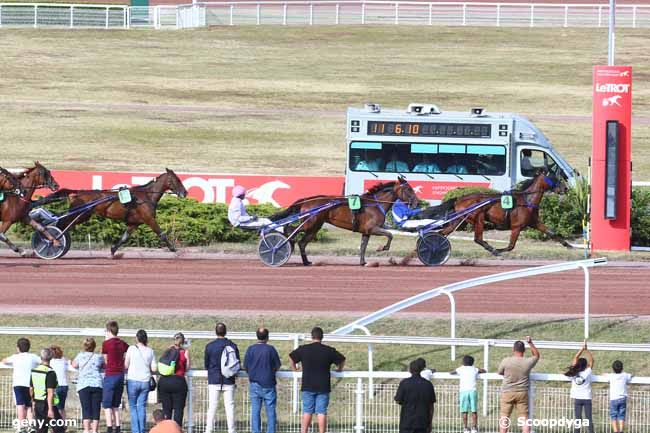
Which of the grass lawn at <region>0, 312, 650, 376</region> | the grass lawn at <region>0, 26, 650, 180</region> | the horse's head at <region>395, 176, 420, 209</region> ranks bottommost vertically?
the grass lawn at <region>0, 312, 650, 376</region>

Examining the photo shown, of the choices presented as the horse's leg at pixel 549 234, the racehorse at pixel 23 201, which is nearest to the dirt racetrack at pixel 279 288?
the racehorse at pixel 23 201

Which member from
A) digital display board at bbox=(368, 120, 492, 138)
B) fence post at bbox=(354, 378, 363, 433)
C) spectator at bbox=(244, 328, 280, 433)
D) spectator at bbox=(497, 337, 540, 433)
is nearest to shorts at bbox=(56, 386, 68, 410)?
spectator at bbox=(244, 328, 280, 433)

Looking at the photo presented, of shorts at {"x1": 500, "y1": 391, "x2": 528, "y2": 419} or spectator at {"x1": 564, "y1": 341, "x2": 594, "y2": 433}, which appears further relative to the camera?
spectator at {"x1": 564, "y1": 341, "x2": 594, "y2": 433}

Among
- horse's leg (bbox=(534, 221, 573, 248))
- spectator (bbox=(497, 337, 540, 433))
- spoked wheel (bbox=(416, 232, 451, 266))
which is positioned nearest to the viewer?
spectator (bbox=(497, 337, 540, 433))

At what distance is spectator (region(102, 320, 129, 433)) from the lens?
14.6 m

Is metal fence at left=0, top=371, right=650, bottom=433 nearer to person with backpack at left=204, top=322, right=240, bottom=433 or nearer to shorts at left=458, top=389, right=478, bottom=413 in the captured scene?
person with backpack at left=204, top=322, right=240, bottom=433

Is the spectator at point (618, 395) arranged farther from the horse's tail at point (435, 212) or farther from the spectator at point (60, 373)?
the horse's tail at point (435, 212)

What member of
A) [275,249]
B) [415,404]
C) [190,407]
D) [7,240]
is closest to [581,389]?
[415,404]

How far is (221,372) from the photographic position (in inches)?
575

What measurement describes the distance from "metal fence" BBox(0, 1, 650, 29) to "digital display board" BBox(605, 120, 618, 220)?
130ft

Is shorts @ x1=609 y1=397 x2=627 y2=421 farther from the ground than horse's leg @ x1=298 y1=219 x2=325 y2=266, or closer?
closer

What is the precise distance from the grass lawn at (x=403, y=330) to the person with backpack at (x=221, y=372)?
2.72 metres

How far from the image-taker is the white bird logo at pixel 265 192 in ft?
105

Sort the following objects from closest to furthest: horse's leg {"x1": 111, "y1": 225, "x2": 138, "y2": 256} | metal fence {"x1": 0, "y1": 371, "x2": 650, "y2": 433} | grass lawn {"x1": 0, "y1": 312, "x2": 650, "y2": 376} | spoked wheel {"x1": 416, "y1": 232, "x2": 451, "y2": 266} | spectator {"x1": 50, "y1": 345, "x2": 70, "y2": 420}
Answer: spectator {"x1": 50, "y1": 345, "x2": 70, "y2": 420}, metal fence {"x1": 0, "y1": 371, "x2": 650, "y2": 433}, grass lawn {"x1": 0, "y1": 312, "x2": 650, "y2": 376}, spoked wheel {"x1": 416, "y1": 232, "x2": 451, "y2": 266}, horse's leg {"x1": 111, "y1": 225, "x2": 138, "y2": 256}
